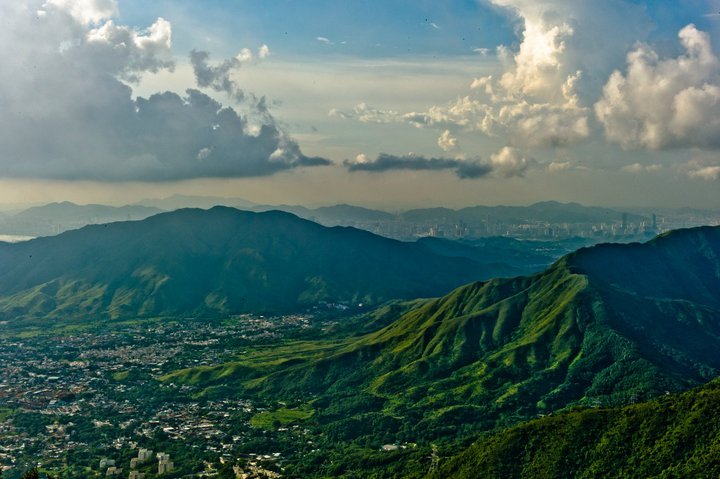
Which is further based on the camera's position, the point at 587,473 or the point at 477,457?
the point at 477,457

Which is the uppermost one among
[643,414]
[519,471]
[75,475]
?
[643,414]

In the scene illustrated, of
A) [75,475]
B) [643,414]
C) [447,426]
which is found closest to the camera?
[643,414]

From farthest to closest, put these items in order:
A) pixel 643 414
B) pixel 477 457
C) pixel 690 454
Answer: pixel 477 457 < pixel 643 414 < pixel 690 454

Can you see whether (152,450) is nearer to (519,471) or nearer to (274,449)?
(274,449)

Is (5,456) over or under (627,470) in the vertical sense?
under

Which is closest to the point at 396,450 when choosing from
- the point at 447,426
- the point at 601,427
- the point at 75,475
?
the point at 447,426

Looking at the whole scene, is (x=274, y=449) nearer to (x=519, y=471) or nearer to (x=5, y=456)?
(x=5, y=456)
